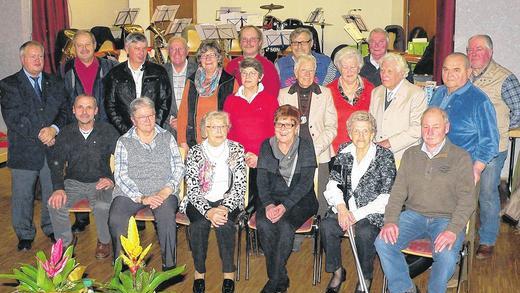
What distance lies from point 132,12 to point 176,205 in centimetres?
821

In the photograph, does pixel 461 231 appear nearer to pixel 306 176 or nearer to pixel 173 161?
pixel 306 176

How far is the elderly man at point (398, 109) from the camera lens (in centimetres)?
436

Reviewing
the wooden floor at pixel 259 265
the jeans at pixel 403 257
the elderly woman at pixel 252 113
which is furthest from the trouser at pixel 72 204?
the jeans at pixel 403 257

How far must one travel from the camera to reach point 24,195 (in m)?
4.96

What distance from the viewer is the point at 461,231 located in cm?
374

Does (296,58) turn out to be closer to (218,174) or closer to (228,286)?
(218,174)

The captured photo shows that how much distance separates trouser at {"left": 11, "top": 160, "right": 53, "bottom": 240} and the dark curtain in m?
3.57

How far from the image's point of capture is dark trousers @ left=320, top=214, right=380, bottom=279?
397cm

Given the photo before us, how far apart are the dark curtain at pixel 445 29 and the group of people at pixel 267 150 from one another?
114cm

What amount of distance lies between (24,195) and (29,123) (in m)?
0.54

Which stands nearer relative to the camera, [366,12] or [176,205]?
[176,205]

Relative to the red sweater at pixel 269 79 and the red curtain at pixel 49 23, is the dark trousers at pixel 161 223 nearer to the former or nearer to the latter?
the red sweater at pixel 269 79

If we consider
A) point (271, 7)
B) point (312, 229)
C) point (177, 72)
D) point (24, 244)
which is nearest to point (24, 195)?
point (24, 244)

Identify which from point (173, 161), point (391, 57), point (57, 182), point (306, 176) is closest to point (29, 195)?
point (57, 182)
